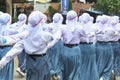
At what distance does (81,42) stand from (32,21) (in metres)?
3.17

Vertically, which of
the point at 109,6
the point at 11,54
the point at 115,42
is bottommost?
the point at 115,42

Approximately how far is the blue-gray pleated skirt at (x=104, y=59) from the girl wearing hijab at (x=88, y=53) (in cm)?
79

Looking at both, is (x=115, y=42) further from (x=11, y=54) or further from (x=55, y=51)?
(x=11, y=54)

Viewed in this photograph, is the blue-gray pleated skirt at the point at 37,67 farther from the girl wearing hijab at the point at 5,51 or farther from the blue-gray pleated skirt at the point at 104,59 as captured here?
the blue-gray pleated skirt at the point at 104,59

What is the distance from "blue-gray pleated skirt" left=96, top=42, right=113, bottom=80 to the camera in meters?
13.5

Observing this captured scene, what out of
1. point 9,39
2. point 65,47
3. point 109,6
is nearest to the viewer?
point 9,39

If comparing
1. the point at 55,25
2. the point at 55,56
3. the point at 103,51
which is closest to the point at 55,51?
the point at 55,56

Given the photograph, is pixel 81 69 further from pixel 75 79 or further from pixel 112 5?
pixel 112 5

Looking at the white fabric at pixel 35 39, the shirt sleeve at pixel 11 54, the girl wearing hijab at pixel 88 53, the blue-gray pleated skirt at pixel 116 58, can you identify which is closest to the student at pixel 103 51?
the girl wearing hijab at pixel 88 53

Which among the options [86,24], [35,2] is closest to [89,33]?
[86,24]

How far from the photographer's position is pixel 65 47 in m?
11.4

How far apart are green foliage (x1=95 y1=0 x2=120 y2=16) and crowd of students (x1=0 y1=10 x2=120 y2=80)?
17.7 meters

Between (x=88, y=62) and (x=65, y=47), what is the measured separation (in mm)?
1208

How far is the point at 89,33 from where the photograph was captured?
12.5 metres
